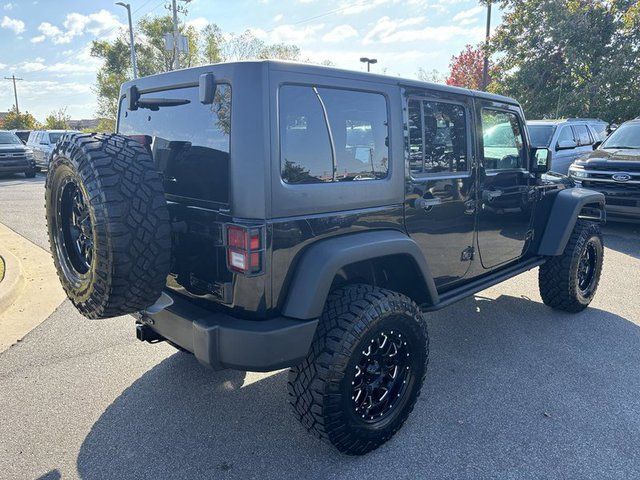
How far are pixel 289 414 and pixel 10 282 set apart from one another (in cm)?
361

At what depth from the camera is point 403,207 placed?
2701 mm

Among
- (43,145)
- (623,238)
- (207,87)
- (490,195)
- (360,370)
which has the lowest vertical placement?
(623,238)

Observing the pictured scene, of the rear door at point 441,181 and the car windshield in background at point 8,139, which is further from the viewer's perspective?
the car windshield in background at point 8,139

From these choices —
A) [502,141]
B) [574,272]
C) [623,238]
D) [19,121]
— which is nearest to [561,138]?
[623,238]

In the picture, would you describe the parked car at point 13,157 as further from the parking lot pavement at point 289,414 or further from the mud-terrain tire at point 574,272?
the mud-terrain tire at point 574,272

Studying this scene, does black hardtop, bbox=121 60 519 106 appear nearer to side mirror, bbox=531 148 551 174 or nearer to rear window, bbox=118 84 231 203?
rear window, bbox=118 84 231 203

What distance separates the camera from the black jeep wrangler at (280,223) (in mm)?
2055

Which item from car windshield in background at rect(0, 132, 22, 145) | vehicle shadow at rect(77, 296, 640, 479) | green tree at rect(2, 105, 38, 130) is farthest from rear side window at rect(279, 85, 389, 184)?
green tree at rect(2, 105, 38, 130)

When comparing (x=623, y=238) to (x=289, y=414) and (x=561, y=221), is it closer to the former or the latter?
(x=561, y=221)

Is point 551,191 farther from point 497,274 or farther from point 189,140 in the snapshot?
point 189,140

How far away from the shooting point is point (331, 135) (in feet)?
7.63

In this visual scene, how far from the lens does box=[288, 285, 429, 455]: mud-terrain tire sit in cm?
225

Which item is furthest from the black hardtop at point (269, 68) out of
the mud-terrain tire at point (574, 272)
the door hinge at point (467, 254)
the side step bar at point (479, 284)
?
the mud-terrain tire at point (574, 272)

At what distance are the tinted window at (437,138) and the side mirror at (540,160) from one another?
1131 mm
